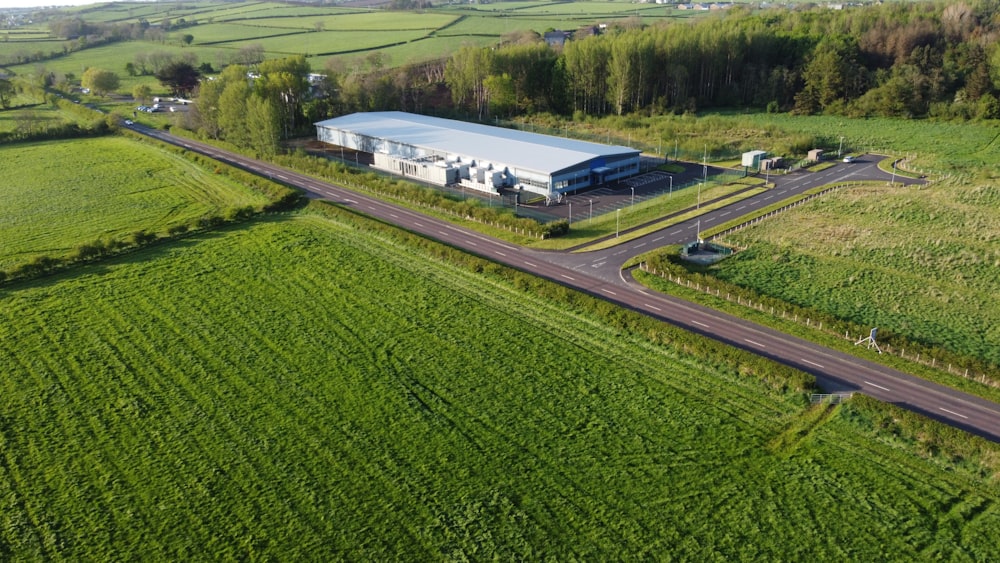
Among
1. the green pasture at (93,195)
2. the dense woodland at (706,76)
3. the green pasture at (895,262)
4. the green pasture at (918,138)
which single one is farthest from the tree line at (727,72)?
the green pasture at (895,262)

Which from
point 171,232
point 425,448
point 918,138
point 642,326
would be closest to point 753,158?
point 918,138

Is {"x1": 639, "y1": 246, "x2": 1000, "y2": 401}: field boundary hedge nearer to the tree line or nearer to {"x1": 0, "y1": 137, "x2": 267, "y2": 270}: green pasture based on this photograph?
{"x1": 0, "y1": 137, "x2": 267, "y2": 270}: green pasture

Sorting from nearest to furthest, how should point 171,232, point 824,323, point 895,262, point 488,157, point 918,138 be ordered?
point 824,323 → point 895,262 → point 171,232 → point 488,157 → point 918,138

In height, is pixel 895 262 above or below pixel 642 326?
above

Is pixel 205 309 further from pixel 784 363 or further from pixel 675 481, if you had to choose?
pixel 784 363

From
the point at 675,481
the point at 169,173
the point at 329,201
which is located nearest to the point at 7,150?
the point at 169,173

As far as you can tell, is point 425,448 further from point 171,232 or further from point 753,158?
point 753,158
